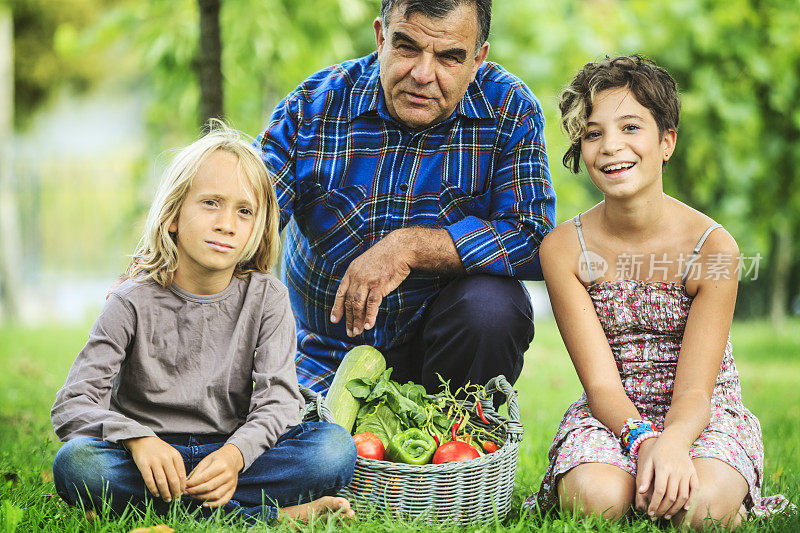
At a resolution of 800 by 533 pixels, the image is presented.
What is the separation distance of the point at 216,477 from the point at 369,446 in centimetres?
54

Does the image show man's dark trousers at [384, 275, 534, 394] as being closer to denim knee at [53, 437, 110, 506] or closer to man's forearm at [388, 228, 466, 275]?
man's forearm at [388, 228, 466, 275]

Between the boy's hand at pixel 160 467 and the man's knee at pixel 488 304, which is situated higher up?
the man's knee at pixel 488 304

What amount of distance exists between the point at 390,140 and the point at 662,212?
1.14 metres

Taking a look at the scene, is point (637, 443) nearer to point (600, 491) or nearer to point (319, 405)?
point (600, 491)

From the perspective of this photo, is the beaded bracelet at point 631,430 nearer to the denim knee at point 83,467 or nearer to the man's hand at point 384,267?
the man's hand at point 384,267

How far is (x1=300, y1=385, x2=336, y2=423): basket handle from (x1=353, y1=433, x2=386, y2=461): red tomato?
0.38 feet

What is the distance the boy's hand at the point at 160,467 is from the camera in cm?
222

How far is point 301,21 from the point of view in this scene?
19.2 feet

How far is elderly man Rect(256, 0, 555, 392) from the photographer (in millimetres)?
3016

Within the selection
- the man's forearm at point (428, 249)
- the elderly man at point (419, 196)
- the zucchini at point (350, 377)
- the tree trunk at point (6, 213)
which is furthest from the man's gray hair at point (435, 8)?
the tree trunk at point (6, 213)

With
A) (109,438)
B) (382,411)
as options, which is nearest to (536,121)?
(382,411)

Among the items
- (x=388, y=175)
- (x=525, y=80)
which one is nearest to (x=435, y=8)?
(x=388, y=175)

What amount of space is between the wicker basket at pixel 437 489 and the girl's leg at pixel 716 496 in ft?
1.84

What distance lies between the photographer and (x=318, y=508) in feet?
7.88
